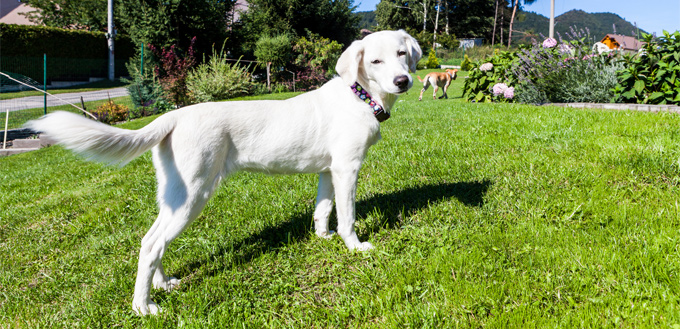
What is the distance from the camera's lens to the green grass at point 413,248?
6.28ft

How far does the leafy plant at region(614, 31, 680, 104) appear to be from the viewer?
647 centimetres

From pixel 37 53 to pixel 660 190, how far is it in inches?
1240

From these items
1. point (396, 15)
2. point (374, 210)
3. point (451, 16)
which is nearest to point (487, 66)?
point (374, 210)

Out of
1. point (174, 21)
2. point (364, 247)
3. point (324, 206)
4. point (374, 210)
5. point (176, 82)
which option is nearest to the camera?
point (364, 247)

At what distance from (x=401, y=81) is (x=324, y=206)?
3.66ft

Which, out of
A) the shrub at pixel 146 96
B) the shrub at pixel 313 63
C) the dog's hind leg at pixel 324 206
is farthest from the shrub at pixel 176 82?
the dog's hind leg at pixel 324 206

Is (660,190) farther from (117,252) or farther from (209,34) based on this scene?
(209,34)

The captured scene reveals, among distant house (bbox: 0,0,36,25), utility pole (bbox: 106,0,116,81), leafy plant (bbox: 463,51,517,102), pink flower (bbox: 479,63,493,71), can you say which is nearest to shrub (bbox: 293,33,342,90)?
leafy plant (bbox: 463,51,517,102)

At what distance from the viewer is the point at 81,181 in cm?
562

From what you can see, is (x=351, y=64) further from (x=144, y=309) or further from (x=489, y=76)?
(x=489, y=76)

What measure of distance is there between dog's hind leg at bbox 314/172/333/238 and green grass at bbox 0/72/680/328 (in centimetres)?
14

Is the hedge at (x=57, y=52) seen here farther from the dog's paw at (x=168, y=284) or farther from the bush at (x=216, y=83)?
the dog's paw at (x=168, y=284)

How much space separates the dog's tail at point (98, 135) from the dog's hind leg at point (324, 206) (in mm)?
1163

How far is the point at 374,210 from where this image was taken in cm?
309
